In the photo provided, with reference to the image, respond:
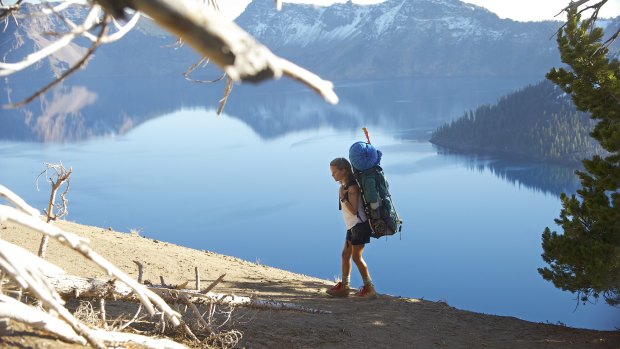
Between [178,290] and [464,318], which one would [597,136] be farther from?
[178,290]

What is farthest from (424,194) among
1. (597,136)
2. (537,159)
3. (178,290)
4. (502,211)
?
(178,290)

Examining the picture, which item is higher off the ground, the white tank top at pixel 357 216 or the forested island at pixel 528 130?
the forested island at pixel 528 130

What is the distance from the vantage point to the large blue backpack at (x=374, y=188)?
5.57m

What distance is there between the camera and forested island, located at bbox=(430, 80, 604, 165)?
75375 mm

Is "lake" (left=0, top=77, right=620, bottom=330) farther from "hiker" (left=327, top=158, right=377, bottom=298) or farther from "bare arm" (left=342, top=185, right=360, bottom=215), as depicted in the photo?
"bare arm" (left=342, top=185, right=360, bottom=215)

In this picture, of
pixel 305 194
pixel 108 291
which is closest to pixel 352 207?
pixel 108 291

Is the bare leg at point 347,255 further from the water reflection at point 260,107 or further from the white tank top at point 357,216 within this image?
the water reflection at point 260,107

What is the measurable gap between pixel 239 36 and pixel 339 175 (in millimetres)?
4462

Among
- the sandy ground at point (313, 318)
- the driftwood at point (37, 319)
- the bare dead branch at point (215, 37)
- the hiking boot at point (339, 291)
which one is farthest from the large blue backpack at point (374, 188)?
the bare dead branch at point (215, 37)

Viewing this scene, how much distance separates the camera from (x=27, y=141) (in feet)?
236

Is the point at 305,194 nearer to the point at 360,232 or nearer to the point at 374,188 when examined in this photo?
the point at 360,232

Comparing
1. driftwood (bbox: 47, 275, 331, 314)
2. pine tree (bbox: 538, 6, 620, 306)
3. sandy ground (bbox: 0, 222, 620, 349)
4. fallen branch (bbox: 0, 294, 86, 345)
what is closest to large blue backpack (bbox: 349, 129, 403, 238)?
sandy ground (bbox: 0, 222, 620, 349)

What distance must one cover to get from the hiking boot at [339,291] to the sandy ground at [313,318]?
0.08 m

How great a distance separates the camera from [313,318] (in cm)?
496
